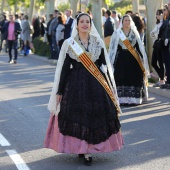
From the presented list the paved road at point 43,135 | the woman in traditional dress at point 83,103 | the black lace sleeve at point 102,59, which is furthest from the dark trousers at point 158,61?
the woman in traditional dress at point 83,103

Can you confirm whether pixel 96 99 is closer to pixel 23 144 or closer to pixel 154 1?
pixel 23 144

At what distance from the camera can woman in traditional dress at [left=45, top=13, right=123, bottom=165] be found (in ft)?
27.7

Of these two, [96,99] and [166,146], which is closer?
[96,99]

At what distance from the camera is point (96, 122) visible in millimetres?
8484

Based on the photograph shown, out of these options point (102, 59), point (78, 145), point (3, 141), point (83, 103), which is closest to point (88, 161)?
point (78, 145)

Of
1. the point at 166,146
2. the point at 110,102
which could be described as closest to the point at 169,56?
the point at 166,146

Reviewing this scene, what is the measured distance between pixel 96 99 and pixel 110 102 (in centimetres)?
20

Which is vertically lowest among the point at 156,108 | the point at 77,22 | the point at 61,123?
the point at 156,108

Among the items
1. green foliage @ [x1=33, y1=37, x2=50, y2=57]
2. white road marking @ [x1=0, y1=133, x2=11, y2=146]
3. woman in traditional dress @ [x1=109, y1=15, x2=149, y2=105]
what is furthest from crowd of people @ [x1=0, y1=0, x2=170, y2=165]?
green foliage @ [x1=33, y1=37, x2=50, y2=57]

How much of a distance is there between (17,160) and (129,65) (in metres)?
5.67

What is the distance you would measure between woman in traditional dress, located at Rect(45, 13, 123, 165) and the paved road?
26cm

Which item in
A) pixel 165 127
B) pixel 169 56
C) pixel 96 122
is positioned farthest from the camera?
pixel 169 56

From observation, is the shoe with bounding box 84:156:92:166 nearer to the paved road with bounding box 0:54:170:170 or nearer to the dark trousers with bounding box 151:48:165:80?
the paved road with bounding box 0:54:170:170

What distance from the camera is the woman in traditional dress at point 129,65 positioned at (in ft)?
44.7
